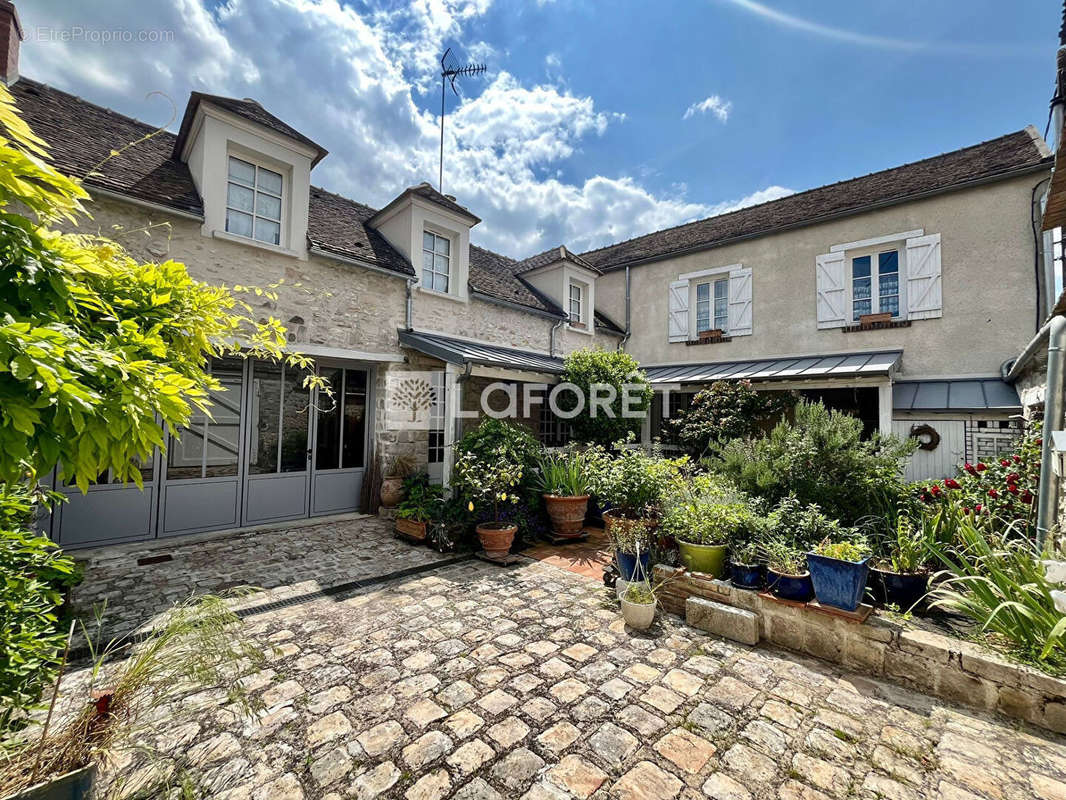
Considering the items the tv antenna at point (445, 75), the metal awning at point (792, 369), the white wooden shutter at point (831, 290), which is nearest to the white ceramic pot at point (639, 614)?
the metal awning at point (792, 369)

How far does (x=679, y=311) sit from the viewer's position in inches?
488

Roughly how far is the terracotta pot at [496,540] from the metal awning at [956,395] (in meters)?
7.95

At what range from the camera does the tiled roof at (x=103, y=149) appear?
5770mm

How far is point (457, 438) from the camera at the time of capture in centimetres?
738

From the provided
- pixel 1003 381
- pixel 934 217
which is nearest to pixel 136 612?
pixel 1003 381

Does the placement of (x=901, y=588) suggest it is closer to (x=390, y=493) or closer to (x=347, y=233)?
(x=390, y=493)

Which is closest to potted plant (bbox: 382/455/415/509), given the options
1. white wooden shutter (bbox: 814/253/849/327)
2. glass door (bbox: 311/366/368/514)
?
glass door (bbox: 311/366/368/514)

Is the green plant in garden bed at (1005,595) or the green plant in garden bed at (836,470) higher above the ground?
the green plant in garden bed at (836,470)

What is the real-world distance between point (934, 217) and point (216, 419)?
14.1 m

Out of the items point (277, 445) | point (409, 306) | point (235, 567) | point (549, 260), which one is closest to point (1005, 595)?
point (235, 567)

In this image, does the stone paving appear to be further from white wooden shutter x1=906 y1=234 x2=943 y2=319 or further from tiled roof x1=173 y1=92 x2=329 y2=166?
white wooden shutter x1=906 y1=234 x2=943 y2=319

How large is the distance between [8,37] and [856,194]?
15480 millimetres

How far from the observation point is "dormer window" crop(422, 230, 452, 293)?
903 centimetres

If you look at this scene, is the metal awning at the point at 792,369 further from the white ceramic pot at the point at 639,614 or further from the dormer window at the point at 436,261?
the white ceramic pot at the point at 639,614
